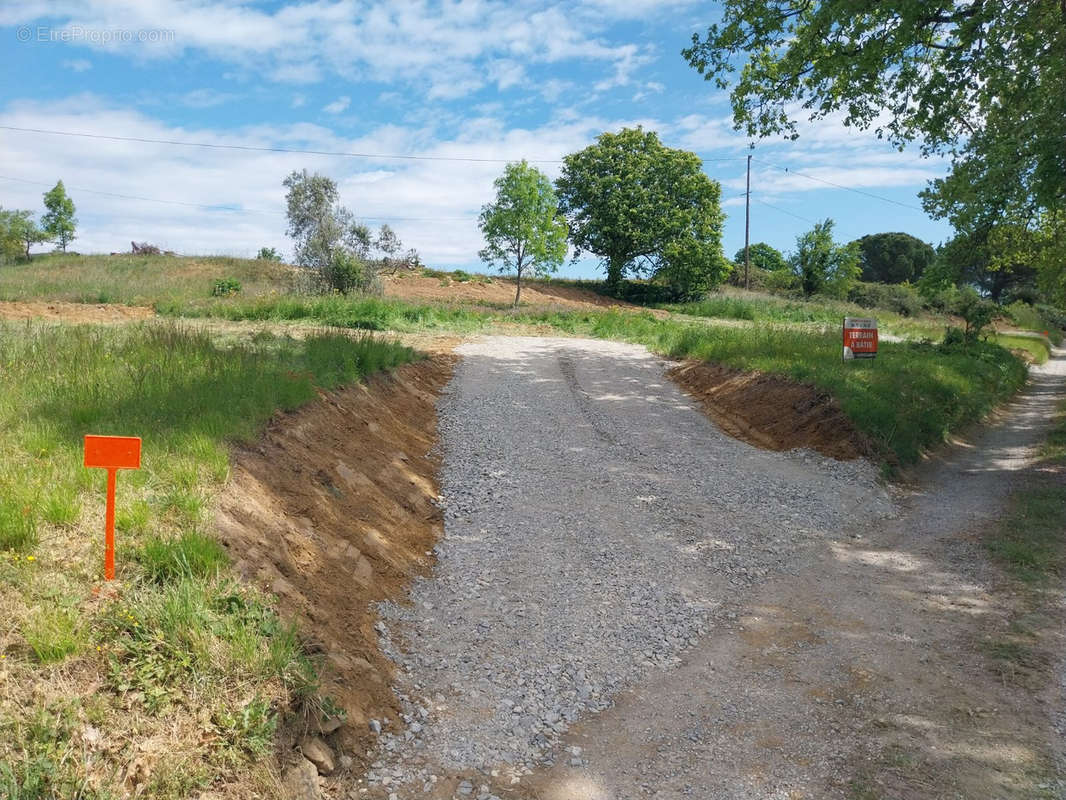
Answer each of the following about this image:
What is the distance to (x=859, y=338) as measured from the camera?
48.2 ft

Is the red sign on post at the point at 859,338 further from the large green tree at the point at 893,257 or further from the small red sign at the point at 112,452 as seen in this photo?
the large green tree at the point at 893,257

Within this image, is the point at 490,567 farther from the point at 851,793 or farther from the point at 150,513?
the point at 851,793

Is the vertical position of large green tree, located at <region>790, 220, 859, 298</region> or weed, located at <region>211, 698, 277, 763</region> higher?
large green tree, located at <region>790, 220, 859, 298</region>

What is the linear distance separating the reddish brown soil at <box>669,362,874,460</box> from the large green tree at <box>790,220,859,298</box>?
4079 centimetres

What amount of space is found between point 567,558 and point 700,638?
64.4 inches

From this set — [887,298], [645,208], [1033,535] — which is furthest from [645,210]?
[1033,535]

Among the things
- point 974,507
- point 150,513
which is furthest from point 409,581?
point 974,507

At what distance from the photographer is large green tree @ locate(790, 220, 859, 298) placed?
169 ft

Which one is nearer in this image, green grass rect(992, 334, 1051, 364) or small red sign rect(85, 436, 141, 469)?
small red sign rect(85, 436, 141, 469)

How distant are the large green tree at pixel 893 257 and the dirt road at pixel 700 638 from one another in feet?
264

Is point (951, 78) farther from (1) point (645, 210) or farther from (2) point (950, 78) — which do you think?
(1) point (645, 210)

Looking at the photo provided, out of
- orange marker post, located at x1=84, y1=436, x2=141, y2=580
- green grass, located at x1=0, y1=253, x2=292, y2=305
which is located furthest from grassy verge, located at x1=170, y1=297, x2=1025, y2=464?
orange marker post, located at x1=84, y1=436, x2=141, y2=580

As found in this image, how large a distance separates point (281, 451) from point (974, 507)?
29.7 feet

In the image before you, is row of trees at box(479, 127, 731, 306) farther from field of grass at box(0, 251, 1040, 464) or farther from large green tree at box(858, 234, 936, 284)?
large green tree at box(858, 234, 936, 284)
